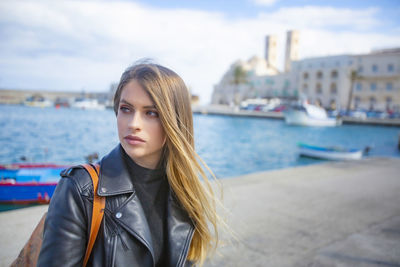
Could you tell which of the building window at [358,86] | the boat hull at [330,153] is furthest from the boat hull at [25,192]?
the building window at [358,86]

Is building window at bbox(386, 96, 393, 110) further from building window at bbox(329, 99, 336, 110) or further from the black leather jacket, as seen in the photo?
the black leather jacket

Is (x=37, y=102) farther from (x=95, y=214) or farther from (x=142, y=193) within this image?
(x=95, y=214)

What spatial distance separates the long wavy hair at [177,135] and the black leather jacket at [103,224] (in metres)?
0.26

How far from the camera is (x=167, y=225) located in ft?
4.97

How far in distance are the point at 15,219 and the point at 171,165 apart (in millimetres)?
2753

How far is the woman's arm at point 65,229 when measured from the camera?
1.11 m

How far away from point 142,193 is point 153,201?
0.28 feet

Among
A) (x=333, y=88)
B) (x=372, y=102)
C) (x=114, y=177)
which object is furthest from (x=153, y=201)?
(x=333, y=88)

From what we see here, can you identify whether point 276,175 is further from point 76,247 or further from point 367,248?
point 76,247

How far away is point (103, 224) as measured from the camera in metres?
1.23

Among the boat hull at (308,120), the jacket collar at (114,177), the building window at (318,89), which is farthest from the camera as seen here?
the building window at (318,89)

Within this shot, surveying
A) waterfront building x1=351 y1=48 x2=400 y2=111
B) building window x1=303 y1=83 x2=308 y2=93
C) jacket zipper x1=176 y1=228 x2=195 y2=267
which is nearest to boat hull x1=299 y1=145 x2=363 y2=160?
jacket zipper x1=176 y1=228 x2=195 y2=267

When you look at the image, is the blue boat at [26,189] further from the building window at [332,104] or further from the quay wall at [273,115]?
the building window at [332,104]

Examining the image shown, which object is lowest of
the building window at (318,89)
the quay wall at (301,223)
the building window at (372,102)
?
the quay wall at (301,223)
